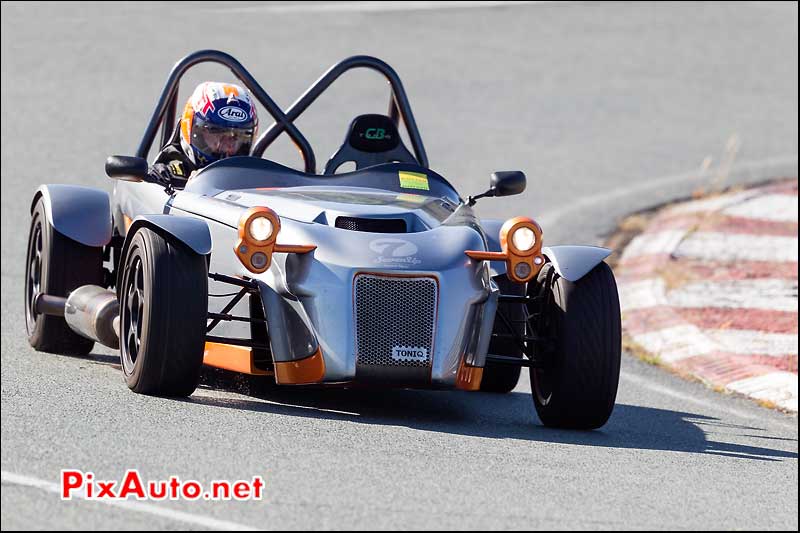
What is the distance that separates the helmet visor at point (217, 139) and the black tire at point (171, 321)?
190 cm

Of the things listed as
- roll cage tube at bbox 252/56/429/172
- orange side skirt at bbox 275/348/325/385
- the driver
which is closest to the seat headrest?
roll cage tube at bbox 252/56/429/172

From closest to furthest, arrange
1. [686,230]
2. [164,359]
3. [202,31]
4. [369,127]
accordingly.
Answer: [164,359] < [369,127] < [686,230] < [202,31]

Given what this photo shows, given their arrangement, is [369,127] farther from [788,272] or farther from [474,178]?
[474,178]

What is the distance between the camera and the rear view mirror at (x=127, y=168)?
738 cm

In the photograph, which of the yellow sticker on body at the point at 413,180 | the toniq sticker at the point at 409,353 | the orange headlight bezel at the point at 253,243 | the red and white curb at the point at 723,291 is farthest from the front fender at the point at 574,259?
the red and white curb at the point at 723,291

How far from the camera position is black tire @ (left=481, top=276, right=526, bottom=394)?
7660 millimetres

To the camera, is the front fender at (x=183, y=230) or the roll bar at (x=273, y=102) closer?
the front fender at (x=183, y=230)

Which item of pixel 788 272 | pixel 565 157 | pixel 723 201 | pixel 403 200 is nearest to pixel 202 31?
pixel 565 157

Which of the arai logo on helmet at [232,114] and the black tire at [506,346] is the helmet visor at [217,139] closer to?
the arai logo on helmet at [232,114]

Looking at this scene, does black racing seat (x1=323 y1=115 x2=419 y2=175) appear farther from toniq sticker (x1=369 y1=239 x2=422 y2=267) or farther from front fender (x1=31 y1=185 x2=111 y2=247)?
toniq sticker (x1=369 y1=239 x2=422 y2=267)

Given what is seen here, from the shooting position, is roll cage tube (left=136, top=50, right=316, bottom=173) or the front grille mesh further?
roll cage tube (left=136, top=50, right=316, bottom=173)

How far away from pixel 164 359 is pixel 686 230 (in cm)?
750

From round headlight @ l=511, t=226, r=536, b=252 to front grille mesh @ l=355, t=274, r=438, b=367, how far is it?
1.70ft

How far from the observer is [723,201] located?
14.0 metres
